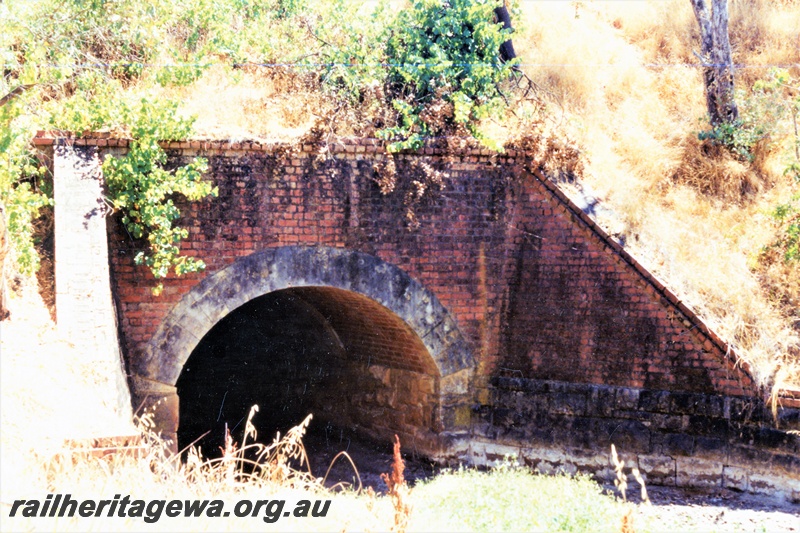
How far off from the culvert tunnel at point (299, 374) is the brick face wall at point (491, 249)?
53.6 inches

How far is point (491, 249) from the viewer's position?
A: 953 centimetres

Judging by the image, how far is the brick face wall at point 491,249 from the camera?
8.72m

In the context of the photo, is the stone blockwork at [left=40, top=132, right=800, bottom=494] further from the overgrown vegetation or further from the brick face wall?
the overgrown vegetation

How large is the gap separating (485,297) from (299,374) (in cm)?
493

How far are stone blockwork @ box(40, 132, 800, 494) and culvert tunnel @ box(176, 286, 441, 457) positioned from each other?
116 centimetres

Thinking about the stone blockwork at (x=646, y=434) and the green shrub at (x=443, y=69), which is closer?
the stone blockwork at (x=646, y=434)

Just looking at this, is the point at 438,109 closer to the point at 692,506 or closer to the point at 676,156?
the point at 676,156

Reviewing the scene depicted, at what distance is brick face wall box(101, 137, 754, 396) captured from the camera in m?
8.72

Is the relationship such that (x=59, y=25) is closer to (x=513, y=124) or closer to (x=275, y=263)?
(x=275, y=263)

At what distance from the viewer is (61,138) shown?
8.16 meters

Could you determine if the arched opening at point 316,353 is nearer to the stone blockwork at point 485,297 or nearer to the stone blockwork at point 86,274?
the stone blockwork at point 485,297

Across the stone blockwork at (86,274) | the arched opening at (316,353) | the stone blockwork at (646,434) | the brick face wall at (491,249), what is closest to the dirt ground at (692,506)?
the stone blockwork at (646,434)

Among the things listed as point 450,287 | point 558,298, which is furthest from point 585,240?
point 450,287

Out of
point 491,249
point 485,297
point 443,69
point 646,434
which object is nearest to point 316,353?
point 485,297
